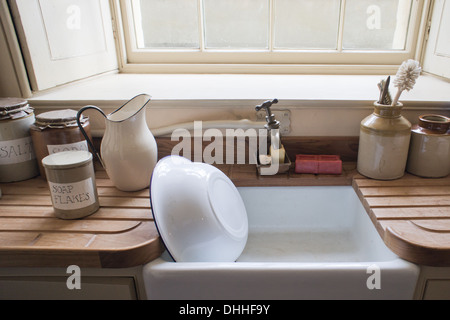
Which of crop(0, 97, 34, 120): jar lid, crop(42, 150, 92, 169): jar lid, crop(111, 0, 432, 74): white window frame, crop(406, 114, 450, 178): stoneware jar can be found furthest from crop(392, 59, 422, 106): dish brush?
crop(0, 97, 34, 120): jar lid

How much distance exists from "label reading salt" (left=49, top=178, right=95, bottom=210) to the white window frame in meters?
0.80

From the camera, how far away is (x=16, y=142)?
918 mm

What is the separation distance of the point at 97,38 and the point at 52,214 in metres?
0.80

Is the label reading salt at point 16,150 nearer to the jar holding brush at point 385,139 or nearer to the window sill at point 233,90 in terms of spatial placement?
the window sill at point 233,90

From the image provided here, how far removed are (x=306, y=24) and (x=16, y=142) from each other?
1162mm

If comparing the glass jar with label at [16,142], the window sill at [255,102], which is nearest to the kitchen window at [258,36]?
the window sill at [255,102]

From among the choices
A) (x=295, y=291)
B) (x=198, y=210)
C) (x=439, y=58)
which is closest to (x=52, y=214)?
(x=198, y=210)

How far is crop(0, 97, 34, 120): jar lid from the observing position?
883mm

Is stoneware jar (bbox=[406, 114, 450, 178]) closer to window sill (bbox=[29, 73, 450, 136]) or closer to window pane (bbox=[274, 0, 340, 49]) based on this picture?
window sill (bbox=[29, 73, 450, 136])

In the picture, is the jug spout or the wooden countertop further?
the jug spout

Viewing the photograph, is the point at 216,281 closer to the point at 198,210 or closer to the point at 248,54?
the point at 198,210

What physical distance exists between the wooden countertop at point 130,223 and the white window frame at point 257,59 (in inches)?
23.0

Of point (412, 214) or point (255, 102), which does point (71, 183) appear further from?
point (412, 214)

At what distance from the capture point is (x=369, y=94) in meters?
1.07
